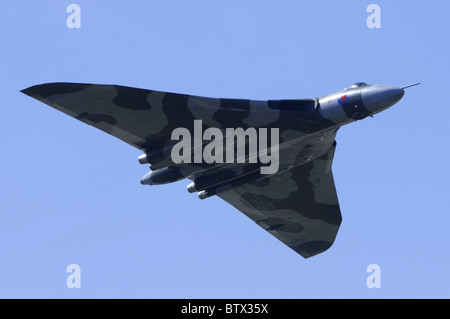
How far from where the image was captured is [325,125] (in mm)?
33531

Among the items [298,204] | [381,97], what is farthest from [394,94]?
[298,204]

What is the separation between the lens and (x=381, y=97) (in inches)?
1286

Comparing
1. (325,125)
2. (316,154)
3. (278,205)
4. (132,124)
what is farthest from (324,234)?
(132,124)

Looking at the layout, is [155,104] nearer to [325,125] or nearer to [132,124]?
[132,124]

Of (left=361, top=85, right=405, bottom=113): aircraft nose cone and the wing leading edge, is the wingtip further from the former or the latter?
(left=361, top=85, right=405, bottom=113): aircraft nose cone

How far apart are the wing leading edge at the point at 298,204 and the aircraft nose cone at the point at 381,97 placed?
4845 mm

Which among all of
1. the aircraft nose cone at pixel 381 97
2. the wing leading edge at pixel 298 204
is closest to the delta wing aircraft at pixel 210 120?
the aircraft nose cone at pixel 381 97

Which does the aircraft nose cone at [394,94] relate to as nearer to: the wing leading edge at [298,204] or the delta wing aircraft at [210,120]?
the delta wing aircraft at [210,120]

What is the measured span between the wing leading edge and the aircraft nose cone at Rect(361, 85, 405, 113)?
4.85 m

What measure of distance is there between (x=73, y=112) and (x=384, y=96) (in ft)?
42.8

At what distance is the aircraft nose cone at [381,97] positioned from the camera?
32562 millimetres

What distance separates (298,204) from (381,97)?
10618 mm

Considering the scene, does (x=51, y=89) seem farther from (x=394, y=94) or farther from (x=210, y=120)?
(x=394, y=94)

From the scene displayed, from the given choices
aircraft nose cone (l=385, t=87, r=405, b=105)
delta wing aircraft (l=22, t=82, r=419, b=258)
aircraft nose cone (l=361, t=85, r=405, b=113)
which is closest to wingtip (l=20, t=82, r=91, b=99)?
delta wing aircraft (l=22, t=82, r=419, b=258)
